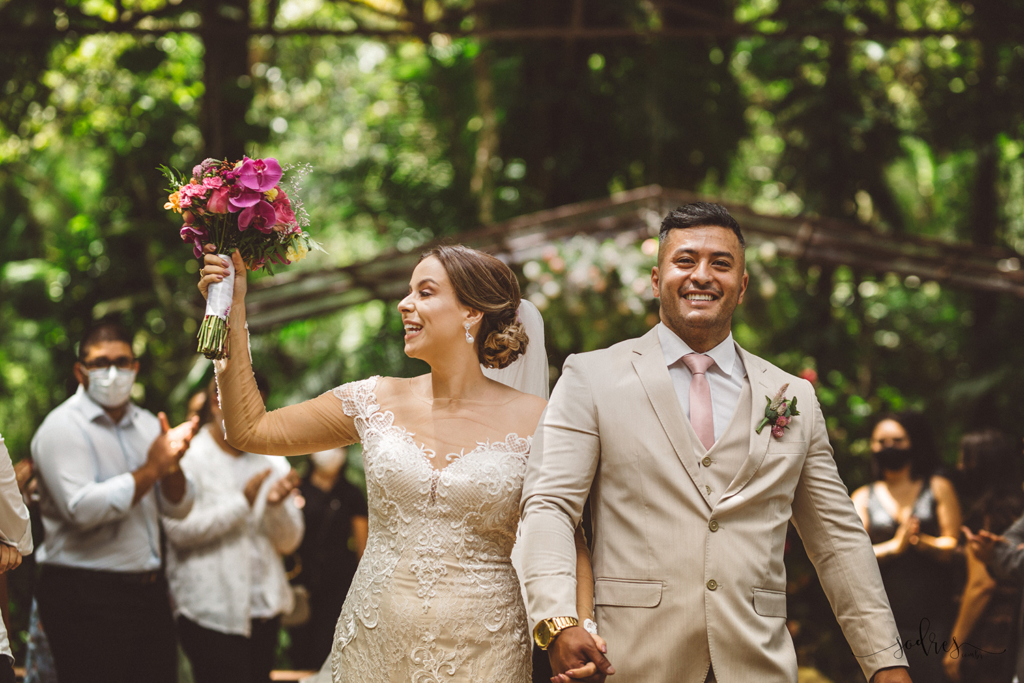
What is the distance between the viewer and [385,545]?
285 centimetres

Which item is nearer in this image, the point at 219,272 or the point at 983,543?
the point at 219,272

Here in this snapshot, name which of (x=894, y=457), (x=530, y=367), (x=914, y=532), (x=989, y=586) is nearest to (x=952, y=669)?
(x=989, y=586)

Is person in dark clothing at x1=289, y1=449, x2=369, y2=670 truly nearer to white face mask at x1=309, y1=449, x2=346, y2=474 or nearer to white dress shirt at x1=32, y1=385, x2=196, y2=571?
white face mask at x1=309, y1=449, x2=346, y2=474

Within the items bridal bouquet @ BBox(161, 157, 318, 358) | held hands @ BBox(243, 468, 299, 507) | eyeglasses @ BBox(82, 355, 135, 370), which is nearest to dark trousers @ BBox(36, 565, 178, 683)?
held hands @ BBox(243, 468, 299, 507)

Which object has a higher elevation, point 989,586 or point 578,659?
point 578,659

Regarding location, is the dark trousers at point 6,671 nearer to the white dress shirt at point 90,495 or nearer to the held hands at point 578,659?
the white dress shirt at point 90,495

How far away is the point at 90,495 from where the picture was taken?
390 centimetres

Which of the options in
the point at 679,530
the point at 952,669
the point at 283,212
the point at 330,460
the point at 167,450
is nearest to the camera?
the point at 679,530

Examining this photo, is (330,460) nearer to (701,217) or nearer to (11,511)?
(11,511)

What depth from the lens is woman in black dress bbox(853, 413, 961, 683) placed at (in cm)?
473

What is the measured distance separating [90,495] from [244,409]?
1.58 metres

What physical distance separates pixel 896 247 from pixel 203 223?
6291mm

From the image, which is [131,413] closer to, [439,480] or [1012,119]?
[439,480]

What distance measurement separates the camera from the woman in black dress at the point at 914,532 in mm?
4730
